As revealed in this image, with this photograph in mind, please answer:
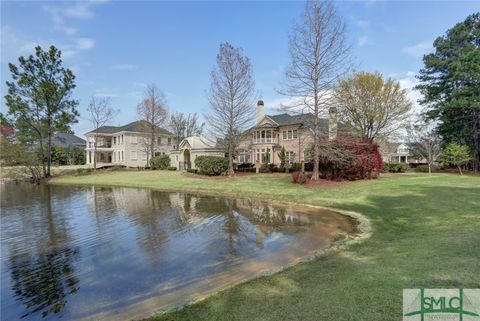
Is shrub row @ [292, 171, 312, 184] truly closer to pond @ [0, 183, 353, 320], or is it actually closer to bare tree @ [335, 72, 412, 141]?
pond @ [0, 183, 353, 320]

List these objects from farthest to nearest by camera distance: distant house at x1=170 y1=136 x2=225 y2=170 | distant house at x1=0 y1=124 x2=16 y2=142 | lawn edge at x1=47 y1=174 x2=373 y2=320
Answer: distant house at x1=170 y1=136 x2=225 y2=170 → distant house at x1=0 y1=124 x2=16 y2=142 → lawn edge at x1=47 y1=174 x2=373 y2=320

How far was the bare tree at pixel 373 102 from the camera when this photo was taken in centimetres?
2919

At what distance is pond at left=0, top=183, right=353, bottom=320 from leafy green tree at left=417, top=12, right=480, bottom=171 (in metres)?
25.0

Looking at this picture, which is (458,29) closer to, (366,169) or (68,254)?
(366,169)

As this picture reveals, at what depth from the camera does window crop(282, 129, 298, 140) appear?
109 ft

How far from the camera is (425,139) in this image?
3881cm

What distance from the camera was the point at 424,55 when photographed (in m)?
32.0

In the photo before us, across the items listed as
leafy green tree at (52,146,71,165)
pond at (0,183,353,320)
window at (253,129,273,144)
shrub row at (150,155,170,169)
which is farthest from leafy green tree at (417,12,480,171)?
leafy green tree at (52,146,71,165)

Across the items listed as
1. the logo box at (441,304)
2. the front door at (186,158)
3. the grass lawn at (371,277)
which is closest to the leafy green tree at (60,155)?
the front door at (186,158)

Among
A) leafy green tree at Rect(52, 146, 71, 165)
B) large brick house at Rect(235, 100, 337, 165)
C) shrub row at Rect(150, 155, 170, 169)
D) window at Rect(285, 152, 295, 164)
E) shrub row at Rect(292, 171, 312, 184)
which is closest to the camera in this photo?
shrub row at Rect(292, 171, 312, 184)

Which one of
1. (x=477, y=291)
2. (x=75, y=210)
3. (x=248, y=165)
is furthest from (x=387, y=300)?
(x=248, y=165)

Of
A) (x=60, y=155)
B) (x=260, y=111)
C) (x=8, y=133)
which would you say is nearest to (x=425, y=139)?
(x=260, y=111)

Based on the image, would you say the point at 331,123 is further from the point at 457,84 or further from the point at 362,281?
the point at 362,281

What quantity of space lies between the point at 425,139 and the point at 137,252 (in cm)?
4311
